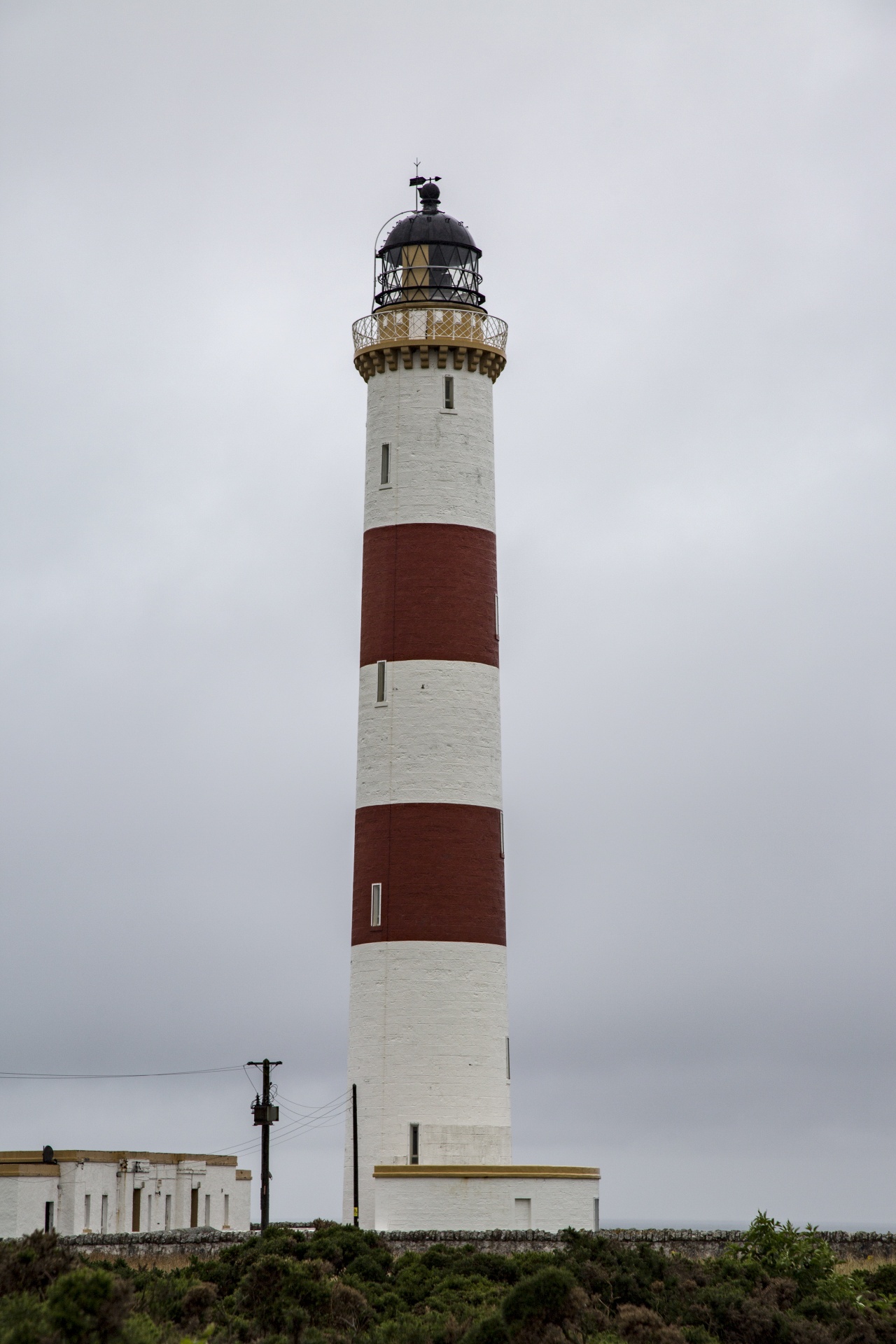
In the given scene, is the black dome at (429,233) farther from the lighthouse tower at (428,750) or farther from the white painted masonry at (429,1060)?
the white painted masonry at (429,1060)

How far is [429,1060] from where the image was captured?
30219 millimetres

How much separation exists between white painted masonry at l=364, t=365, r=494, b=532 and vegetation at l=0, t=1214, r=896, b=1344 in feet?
42.1

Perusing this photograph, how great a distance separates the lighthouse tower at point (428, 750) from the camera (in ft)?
99.5

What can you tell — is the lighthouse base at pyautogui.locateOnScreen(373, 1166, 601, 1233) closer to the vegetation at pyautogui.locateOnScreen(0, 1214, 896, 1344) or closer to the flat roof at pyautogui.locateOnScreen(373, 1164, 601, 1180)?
the flat roof at pyautogui.locateOnScreen(373, 1164, 601, 1180)

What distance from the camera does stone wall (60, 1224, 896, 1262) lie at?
27.0 m

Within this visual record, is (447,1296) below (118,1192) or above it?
below

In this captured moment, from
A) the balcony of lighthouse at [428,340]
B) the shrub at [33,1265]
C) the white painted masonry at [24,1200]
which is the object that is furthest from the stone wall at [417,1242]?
the balcony of lighthouse at [428,340]

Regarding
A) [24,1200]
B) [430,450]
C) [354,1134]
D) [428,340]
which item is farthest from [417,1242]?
[428,340]

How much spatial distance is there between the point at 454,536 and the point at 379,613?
1957 mm

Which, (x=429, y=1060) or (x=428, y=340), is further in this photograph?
(x=428, y=340)

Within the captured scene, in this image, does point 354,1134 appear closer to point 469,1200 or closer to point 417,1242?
point 469,1200

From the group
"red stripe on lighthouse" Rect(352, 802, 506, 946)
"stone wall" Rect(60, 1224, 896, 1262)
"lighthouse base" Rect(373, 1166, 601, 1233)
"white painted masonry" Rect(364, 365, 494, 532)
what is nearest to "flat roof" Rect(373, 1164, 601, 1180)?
"lighthouse base" Rect(373, 1166, 601, 1233)

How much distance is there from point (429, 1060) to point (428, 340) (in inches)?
516

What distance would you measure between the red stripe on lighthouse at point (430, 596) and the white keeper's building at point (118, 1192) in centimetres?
1070
